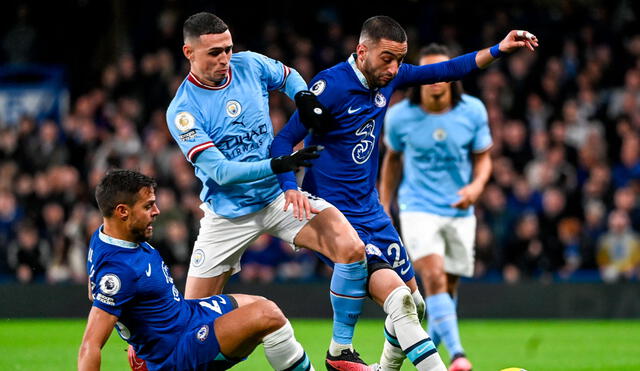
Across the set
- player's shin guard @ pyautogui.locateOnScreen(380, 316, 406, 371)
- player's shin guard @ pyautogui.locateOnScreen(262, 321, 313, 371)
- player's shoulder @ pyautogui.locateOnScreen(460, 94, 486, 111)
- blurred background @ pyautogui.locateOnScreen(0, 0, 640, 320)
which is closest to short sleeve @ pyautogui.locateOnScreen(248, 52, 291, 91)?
player's shin guard @ pyautogui.locateOnScreen(380, 316, 406, 371)

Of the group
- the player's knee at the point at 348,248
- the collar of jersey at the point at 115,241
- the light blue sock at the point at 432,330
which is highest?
the collar of jersey at the point at 115,241

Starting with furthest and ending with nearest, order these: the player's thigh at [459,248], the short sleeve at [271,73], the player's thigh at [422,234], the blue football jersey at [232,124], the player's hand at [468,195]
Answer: the player's thigh at [459,248] → the player's thigh at [422,234] → the player's hand at [468,195] → the short sleeve at [271,73] → the blue football jersey at [232,124]

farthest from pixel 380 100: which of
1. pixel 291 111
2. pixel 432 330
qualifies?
pixel 291 111

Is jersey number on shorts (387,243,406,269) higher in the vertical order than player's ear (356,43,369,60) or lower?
lower

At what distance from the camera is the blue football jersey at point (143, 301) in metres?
5.25

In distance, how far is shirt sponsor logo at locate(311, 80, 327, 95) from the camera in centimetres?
646

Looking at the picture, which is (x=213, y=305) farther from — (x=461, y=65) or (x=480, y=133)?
(x=480, y=133)

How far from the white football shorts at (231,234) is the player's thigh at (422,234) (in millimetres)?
1997

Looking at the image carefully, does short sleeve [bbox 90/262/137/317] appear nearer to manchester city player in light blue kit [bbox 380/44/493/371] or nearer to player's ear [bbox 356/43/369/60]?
player's ear [bbox 356/43/369/60]

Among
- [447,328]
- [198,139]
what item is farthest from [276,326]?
[447,328]

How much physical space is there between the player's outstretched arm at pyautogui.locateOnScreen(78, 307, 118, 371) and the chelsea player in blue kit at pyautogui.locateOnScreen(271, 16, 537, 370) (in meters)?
1.49

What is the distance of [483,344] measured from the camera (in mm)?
10641

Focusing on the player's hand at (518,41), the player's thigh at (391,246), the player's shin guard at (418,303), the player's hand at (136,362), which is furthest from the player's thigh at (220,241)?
the player's hand at (518,41)

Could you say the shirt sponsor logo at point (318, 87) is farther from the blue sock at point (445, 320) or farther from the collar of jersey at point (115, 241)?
the blue sock at point (445, 320)
